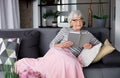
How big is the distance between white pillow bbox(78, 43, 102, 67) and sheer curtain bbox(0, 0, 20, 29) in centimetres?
175

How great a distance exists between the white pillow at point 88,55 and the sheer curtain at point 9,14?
1751 millimetres

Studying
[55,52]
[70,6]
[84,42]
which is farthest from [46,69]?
[70,6]

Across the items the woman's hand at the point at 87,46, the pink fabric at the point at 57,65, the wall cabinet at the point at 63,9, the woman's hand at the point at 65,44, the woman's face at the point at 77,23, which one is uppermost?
the wall cabinet at the point at 63,9

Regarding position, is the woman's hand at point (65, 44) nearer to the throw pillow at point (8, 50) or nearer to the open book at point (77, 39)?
the open book at point (77, 39)

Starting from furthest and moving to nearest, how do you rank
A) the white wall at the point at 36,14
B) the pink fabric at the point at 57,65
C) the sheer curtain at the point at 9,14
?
the white wall at the point at 36,14 < the sheer curtain at the point at 9,14 < the pink fabric at the point at 57,65

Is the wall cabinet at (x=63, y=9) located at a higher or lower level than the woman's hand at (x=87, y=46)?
higher

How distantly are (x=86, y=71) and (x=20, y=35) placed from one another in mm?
904

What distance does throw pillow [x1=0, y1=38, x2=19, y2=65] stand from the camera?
2521 mm

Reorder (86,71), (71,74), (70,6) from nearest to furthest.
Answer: (71,74)
(86,71)
(70,6)

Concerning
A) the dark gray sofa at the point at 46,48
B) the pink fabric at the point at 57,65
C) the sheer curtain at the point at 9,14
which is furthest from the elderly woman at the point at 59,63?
the sheer curtain at the point at 9,14

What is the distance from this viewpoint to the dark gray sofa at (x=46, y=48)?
231 centimetres

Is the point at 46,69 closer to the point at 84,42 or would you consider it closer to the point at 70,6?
the point at 84,42

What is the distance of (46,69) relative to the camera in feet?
7.25

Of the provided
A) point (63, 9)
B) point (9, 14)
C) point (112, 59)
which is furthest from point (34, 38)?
point (63, 9)
